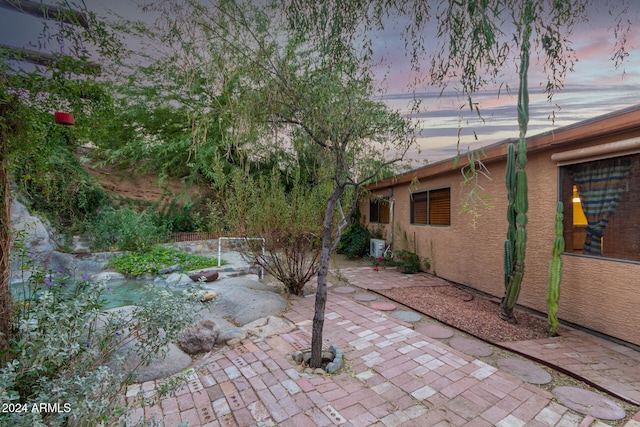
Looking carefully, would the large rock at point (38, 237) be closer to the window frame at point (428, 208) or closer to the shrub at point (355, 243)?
the shrub at point (355, 243)

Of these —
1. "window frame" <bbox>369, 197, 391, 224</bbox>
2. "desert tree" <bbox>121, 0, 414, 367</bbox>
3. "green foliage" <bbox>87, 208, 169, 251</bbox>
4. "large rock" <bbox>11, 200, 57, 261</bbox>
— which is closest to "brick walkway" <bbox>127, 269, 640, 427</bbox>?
"desert tree" <bbox>121, 0, 414, 367</bbox>

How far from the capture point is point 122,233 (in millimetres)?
8289

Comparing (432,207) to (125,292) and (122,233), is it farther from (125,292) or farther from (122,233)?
(122,233)

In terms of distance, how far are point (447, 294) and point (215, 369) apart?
422 centimetres

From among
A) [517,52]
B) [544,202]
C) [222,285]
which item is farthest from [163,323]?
[544,202]

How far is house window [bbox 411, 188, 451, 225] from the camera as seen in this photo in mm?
6621

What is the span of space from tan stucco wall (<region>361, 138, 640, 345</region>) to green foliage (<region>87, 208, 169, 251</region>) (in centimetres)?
745

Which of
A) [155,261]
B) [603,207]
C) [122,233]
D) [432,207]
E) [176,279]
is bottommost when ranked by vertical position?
[176,279]

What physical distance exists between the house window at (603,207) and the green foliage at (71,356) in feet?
14.8

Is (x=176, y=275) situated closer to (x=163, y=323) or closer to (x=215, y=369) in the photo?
(x=215, y=369)

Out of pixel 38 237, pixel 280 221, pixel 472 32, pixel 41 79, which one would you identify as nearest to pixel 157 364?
pixel 41 79

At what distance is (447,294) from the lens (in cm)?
549

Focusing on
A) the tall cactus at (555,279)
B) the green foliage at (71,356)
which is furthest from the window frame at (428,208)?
the green foliage at (71,356)

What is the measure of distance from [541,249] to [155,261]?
26.0 ft
